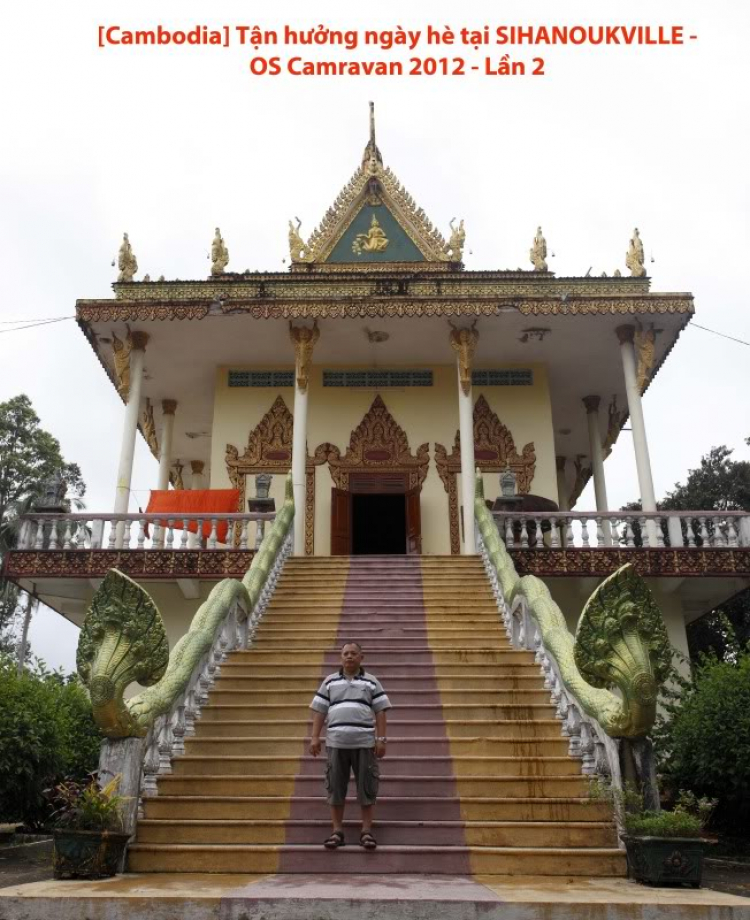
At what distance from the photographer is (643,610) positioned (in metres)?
4.70

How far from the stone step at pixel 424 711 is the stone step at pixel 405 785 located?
82 cm

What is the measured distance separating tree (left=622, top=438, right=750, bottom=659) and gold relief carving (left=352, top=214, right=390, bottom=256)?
8346mm

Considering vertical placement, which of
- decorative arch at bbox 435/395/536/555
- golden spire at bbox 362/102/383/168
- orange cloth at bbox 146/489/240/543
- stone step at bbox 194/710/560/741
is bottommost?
stone step at bbox 194/710/560/741

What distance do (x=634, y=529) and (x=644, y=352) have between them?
3093 millimetres

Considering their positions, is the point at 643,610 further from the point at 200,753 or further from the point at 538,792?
the point at 200,753

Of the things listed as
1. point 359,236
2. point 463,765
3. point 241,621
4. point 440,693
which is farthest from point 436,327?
point 463,765

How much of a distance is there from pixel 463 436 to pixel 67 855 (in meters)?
9.06

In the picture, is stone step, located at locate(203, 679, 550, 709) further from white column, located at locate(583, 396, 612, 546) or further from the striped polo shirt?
white column, located at locate(583, 396, 612, 546)

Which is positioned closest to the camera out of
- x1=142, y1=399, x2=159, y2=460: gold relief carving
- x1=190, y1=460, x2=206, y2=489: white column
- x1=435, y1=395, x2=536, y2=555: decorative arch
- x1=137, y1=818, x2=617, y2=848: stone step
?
x1=137, y1=818, x2=617, y2=848: stone step

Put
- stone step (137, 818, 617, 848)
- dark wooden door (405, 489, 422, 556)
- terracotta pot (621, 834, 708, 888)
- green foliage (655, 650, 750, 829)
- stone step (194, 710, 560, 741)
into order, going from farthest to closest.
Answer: dark wooden door (405, 489, 422, 556)
green foliage (655, 650, 750, 829)
stone step (194, 710, 560, 741)
stone step (137, 818, 617, 848)
terracotta pot (621, 834, 708, 888)

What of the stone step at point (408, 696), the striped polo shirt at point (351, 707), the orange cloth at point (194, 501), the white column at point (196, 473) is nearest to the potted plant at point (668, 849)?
the striped polo shirt at point (351, 707)

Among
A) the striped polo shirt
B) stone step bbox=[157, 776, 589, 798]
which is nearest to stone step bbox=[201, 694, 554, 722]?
stone step bbox=[157, 776, 589, 798]

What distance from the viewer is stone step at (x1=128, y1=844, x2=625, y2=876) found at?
4.57 meters

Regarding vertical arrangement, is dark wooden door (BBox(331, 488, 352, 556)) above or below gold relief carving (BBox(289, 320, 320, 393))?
below
